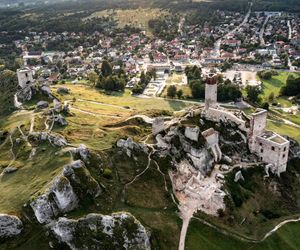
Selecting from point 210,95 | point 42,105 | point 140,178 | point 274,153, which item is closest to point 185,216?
point 140,178

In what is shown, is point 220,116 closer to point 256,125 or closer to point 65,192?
point 256,125

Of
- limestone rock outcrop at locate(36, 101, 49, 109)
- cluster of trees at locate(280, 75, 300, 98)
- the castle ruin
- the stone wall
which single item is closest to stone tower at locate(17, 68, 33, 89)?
the castle ruin

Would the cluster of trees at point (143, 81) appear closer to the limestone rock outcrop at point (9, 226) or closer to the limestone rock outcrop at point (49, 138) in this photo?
the limestone rock outcrop at point (49, 138)

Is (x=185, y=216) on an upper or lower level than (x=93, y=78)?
upper

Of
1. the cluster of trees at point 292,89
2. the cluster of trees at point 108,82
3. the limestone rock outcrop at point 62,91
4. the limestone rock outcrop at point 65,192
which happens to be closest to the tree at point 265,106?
the cluster of trees at point 292,89

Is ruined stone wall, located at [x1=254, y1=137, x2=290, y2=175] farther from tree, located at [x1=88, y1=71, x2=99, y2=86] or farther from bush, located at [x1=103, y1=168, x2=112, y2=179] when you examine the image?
tree, located at [x1=88, y1=71, x2=99, y2=86]

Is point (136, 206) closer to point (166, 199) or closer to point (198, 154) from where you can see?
point (166, 199)
